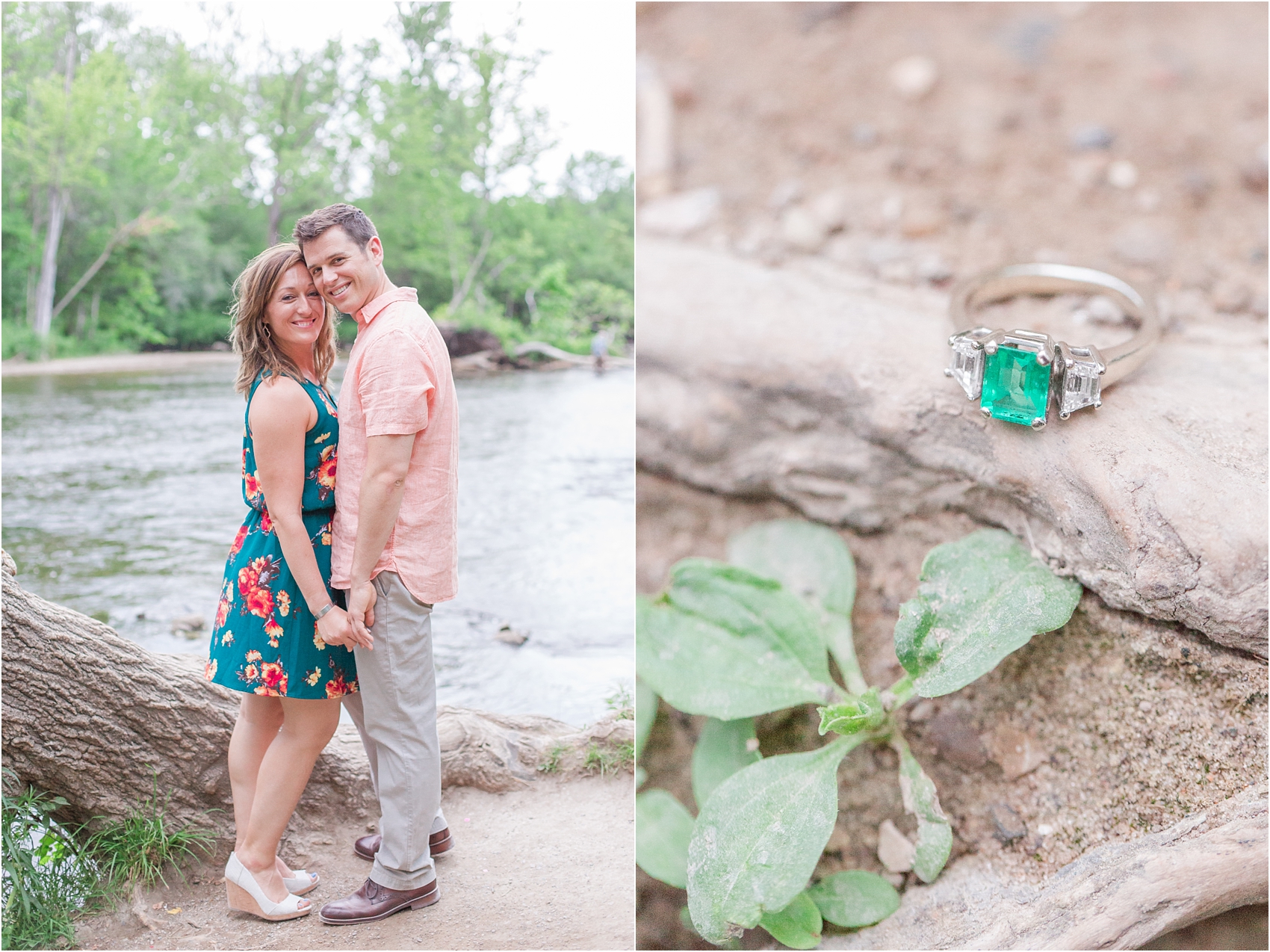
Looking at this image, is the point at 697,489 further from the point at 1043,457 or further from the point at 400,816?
the point at 400,816

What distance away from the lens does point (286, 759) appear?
1.04 m

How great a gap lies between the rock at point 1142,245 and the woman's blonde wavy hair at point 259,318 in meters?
1.28

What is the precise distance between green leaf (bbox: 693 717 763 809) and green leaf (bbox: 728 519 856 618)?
0.19 metres

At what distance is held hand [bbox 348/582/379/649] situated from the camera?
3.10ft

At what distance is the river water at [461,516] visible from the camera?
158cm

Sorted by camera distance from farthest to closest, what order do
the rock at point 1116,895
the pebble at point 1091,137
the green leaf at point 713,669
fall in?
the pebble at point 1091,137 < the green leaf at point 713,669 < the rock at point 1116,895

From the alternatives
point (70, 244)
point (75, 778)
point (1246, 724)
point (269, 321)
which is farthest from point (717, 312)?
point (70, 244)

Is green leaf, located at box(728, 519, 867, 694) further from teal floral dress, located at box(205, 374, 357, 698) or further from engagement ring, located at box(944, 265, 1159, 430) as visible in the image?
teal floral dress, located at box(205, 374, 357, 698)

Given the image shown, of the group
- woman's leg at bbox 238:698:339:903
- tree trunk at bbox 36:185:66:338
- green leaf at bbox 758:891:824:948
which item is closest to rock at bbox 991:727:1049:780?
green leaf at bbox 758:891:824:948

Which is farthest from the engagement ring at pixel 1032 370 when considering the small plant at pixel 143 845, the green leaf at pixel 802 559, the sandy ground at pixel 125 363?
the sandy ground at pixel 125 363

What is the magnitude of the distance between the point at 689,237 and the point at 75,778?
1228mm

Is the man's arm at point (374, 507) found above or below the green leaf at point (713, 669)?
above

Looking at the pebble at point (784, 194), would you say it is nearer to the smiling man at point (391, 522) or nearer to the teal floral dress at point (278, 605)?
the smiling man at point (391, 522)

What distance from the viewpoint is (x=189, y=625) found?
63.5 inches
